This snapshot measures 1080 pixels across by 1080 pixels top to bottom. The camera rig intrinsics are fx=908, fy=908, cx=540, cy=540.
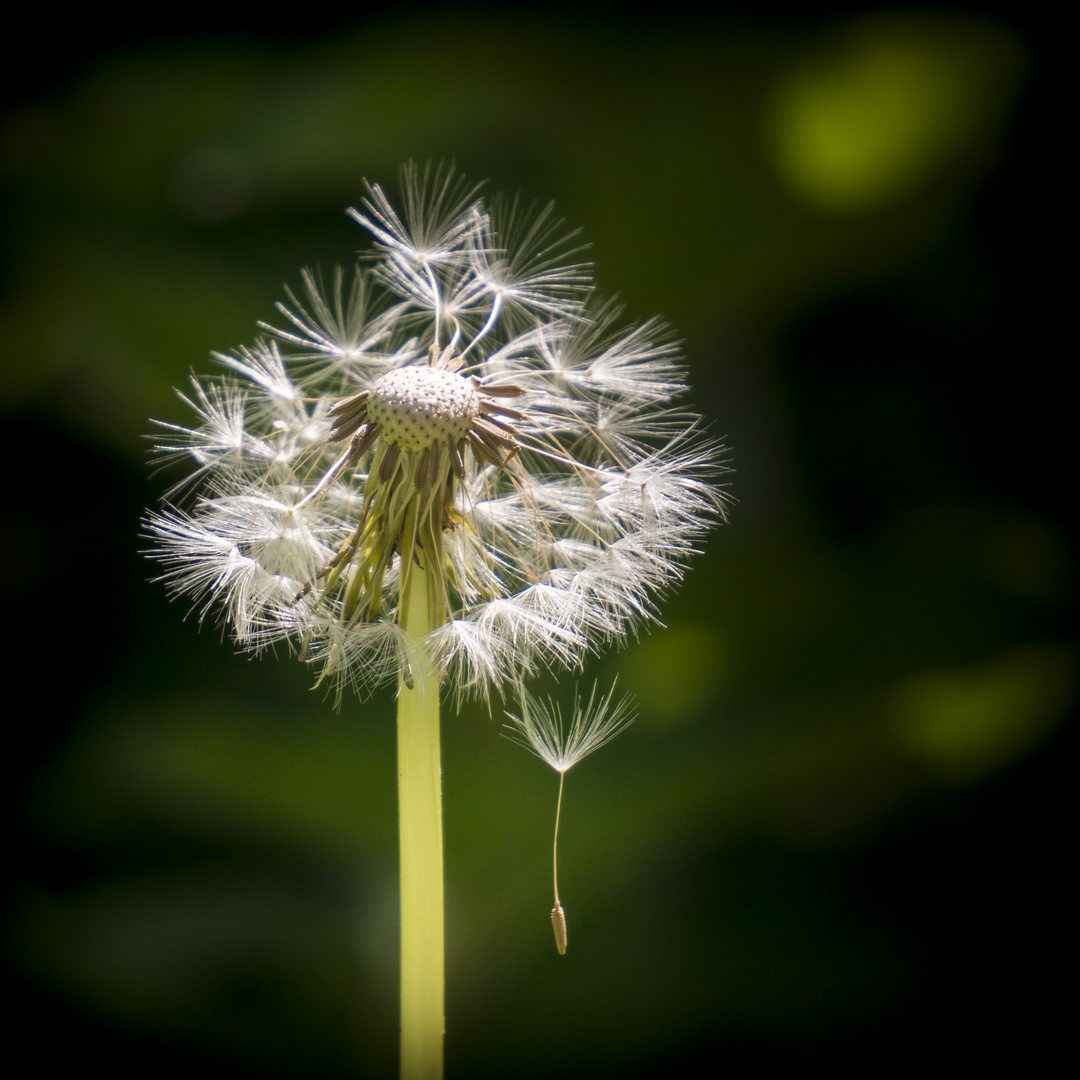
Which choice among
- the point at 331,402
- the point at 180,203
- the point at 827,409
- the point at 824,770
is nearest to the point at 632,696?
the point at 824,770

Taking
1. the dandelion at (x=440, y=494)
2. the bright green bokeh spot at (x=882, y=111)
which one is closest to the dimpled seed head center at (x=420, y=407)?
the dandelion at (x=440, y=494)

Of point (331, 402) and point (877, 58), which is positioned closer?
point (331, 402)

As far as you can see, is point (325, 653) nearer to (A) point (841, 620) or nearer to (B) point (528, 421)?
(B) point (528, 421)

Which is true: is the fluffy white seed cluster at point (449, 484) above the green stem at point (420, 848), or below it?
above

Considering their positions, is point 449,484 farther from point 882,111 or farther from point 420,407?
point 882,111

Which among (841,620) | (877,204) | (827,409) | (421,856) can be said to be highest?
(877,204)

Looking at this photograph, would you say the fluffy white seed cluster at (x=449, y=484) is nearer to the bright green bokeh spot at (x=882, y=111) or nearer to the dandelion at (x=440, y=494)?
the dandelion at (x=440, y=494)

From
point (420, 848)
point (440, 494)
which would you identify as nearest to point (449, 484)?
point (440, 494)
